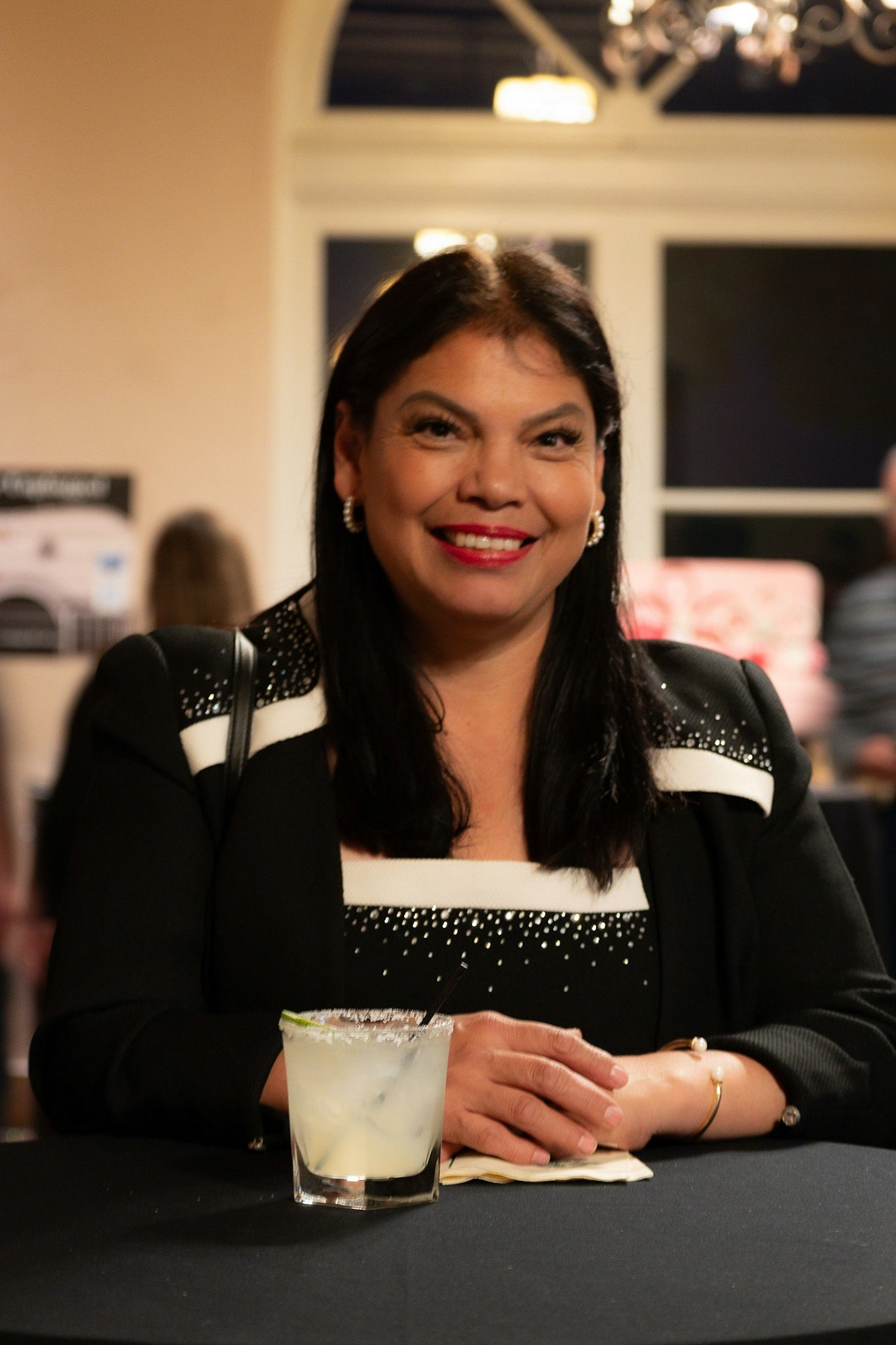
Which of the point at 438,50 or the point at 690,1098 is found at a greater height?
the point at 438,50

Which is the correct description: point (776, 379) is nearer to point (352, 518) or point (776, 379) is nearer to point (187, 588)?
point (187, 588)

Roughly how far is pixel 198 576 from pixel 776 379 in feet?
7.46

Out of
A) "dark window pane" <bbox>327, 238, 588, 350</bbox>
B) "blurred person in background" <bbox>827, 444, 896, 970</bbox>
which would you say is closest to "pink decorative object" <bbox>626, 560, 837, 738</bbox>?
"blurred person in background" <bbox>827, 444, 896, 970</bbox>

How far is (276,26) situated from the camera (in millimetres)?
4613

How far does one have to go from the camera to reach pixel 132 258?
4562 mm

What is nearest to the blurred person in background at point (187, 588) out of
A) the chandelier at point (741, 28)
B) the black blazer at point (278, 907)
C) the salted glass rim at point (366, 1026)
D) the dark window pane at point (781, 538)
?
the chandelier at point (741, 28)

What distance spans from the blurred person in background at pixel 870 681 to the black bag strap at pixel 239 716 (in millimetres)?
2841

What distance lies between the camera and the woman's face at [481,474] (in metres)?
1.49

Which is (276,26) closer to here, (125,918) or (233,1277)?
(125,918)

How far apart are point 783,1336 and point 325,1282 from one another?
24 cm

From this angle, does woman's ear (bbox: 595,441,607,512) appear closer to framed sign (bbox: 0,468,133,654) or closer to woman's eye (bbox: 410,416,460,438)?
woman's eye (bbox: 410,416,460,438)

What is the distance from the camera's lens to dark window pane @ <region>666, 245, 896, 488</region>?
507 cm

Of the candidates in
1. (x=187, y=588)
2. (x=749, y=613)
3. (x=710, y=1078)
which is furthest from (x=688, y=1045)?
(x=749, y=613)

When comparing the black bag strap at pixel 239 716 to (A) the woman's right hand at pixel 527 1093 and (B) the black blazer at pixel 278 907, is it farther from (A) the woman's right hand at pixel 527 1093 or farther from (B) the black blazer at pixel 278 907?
(A) the woman's right hand at pixel 527 1093
